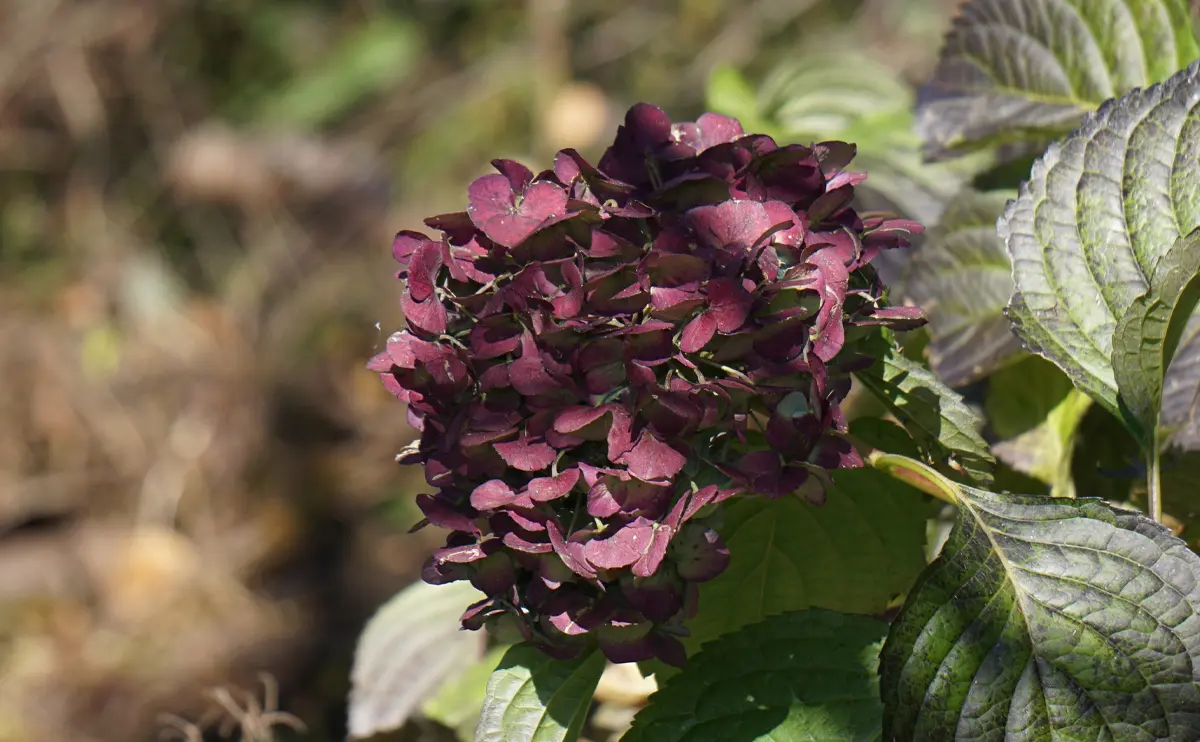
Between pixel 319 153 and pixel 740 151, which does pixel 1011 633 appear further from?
pixel 319 153

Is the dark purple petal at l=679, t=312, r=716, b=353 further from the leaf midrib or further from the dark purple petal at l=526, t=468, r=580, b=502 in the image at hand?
the leaf midrib

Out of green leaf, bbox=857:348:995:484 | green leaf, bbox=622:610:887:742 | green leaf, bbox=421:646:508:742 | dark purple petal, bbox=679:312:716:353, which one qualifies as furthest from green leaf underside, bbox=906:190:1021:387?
green leaf, bbox=421:646:508:742

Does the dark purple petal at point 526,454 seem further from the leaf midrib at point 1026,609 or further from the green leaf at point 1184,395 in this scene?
the green leaf at point 1184,395

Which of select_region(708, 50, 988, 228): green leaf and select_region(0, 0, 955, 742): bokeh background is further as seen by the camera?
select_region(0, 0, 955, 742): bokeh background

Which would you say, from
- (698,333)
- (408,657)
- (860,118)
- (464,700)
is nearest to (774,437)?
(698,333)

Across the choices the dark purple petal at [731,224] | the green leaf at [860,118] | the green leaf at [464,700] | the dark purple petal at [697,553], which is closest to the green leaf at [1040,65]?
the green leaf at [860,118]

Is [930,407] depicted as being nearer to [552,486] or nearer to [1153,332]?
[1153,332]
